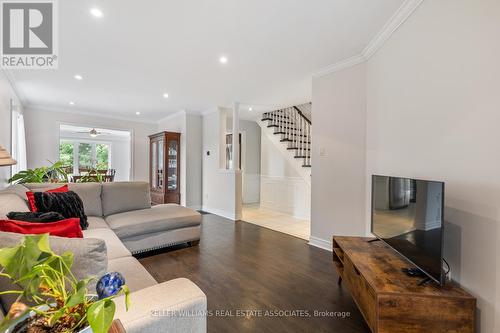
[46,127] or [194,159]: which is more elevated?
[46,127]

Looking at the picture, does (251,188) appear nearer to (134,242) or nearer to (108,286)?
(134,242)

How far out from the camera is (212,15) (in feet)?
6.91

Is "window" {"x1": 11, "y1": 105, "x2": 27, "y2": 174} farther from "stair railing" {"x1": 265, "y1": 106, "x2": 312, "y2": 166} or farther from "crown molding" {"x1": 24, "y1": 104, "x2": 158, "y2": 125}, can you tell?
"stair railing" {"x1": 265, "y1": 106, "x2": 312, "y2": 166}

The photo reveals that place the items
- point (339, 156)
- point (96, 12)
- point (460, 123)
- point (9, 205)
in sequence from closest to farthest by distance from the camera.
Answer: point (460, 123)
point (9, 205)
point (96, 12)
point (339, 156)

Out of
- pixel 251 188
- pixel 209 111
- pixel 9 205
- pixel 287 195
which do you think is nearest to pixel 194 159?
pixel 209 111

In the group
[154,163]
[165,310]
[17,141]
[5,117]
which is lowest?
[165,310]

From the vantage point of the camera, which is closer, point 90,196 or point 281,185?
point 90,196

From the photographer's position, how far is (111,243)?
6.84ft

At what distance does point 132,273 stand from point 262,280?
127 centimetres

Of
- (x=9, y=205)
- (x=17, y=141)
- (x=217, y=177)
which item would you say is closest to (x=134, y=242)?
(x=9, y=205)

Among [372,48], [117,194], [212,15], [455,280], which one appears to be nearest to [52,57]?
[117,194]

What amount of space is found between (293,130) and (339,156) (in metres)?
2.97

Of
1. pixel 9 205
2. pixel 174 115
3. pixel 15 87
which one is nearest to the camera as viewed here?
pixel 9 205

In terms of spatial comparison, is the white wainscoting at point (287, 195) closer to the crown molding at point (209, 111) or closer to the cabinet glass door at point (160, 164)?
the crown molding at point (209, 111)
